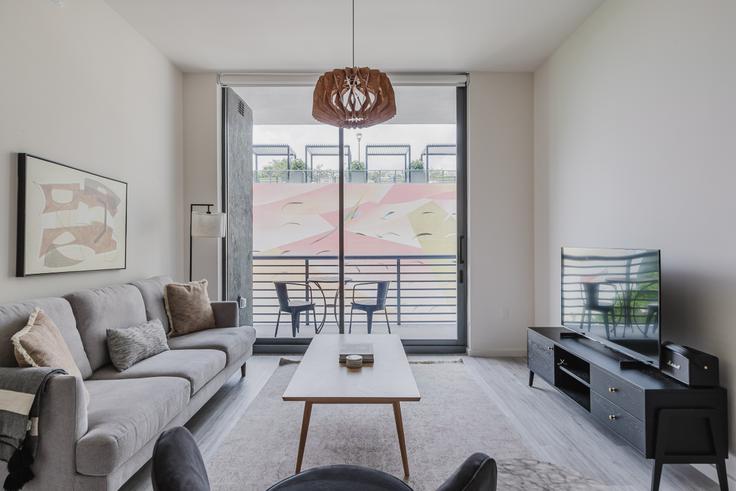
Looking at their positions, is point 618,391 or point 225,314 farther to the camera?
point 225,314

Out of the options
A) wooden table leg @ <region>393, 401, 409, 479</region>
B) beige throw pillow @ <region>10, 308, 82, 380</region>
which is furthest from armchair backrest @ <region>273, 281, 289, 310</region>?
wooden table leg @ <region>393, 401, 409, 479</region>

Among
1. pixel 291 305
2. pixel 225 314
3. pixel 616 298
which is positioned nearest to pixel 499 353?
pixel 616 298

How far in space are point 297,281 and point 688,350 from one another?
11.8 feet

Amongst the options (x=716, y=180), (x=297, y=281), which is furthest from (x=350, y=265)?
(x=716, y=180)

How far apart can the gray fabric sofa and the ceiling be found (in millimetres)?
2127

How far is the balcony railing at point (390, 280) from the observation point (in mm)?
4750

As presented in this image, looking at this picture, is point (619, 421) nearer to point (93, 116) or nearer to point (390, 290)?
point (390, 290)

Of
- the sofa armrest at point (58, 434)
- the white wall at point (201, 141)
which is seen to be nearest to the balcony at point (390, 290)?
the white wall at point (201, 141)

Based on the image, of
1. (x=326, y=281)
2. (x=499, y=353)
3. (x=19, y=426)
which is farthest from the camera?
(x=326, y=281)

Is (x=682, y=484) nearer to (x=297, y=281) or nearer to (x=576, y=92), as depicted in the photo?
(x=576, y=92)

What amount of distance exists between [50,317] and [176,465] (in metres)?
1.75

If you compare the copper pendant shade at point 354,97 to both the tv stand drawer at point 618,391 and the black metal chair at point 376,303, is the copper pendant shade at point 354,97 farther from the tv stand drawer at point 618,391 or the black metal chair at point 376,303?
the black metal chair at point 376,303

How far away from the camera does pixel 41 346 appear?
6.24ft

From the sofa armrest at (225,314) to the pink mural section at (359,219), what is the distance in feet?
4.51
